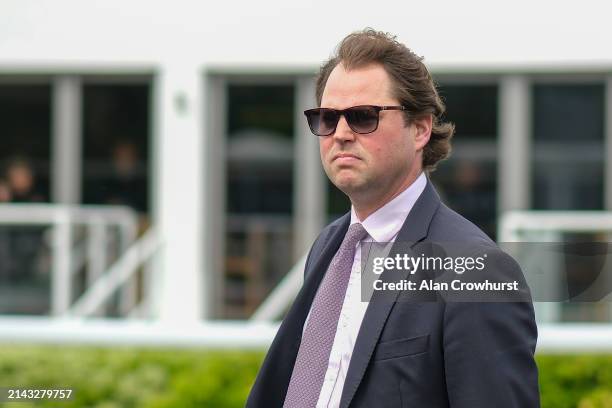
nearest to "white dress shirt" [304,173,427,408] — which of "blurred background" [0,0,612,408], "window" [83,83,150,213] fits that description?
"blurred background" [0,0,612,408]

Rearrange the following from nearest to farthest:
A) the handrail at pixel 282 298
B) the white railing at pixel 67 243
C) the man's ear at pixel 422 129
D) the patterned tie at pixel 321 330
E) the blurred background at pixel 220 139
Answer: the patterned tie at pixel 321 330 → the man's ear at pixel 422 129 → the handrail at pixel 282 298 → the white railing at pixel 67 243 → the blurred background at pixel 220 139

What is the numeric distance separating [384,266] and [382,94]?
371mm

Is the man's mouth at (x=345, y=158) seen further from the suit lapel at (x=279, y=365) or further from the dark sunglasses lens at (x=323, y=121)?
the suit lapel at (x=279, y=365)

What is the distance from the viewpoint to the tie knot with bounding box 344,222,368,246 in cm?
242

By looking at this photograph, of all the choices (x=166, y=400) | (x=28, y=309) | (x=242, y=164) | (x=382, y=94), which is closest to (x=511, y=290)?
(x=382, y=94)

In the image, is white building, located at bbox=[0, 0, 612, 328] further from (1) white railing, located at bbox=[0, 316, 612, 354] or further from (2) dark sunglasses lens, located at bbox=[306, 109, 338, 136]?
(2) dark sunglasses lens, located at bbox=[306, 109, 338, 136]

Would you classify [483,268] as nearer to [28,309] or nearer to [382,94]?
[382,94]

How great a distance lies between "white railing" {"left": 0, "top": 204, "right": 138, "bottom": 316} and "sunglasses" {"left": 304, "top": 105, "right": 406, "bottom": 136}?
7354mm

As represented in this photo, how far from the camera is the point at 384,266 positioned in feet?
7.56

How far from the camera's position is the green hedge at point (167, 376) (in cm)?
685

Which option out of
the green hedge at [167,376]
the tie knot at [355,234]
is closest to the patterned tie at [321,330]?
the tie knot at [355,234]

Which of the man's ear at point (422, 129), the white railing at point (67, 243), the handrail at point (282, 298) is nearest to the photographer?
the man's ear at point (422, 129)

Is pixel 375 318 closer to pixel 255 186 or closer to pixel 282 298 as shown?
pixel 282 298

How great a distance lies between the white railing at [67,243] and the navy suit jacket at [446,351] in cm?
757
